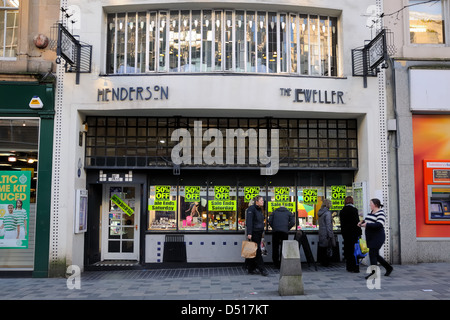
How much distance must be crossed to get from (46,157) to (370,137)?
8.46 meters

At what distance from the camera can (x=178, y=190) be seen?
11164 mm

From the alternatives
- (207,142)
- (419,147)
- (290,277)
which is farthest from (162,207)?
(419,147)

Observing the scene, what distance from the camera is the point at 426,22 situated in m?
11.5

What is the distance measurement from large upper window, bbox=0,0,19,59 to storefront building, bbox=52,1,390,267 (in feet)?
5.26

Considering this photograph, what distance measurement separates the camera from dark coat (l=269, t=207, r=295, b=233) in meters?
10.2

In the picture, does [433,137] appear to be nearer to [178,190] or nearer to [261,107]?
[261,107]

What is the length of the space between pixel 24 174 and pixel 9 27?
397cm

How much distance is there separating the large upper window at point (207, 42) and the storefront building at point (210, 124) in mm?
28

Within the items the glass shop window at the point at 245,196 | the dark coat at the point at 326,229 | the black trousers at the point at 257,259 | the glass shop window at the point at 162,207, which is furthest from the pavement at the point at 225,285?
the glass shop window at the point at 245,196

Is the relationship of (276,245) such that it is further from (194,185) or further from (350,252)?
(194,185)

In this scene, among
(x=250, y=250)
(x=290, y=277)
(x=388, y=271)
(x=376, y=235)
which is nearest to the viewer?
(x=290, y=277)

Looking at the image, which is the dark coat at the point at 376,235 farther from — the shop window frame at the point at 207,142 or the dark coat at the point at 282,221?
the shop window frame at the point at 207,142

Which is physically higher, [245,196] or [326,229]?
[245,196]

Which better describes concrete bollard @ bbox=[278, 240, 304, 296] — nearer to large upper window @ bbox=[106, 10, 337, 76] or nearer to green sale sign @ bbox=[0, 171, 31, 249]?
large upper window @ bbox=[106, 10, 337, 76]
